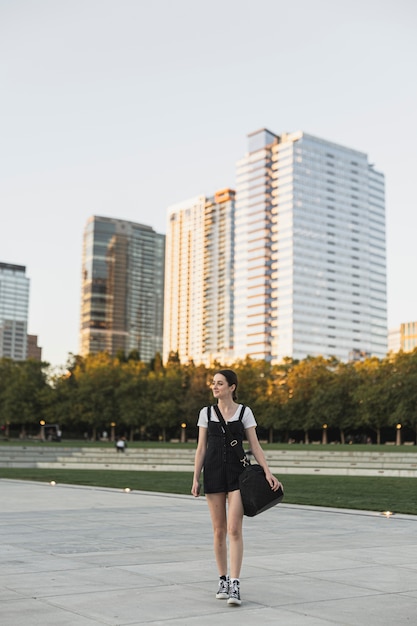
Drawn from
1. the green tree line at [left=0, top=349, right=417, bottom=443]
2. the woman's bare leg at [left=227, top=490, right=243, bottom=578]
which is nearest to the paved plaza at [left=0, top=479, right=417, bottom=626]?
the woman's bare leg at [left=227, top=490, right=243, bottom=578]

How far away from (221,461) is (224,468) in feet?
0.22

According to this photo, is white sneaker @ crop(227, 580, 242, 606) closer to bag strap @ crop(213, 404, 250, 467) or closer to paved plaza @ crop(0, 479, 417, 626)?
paved plaza @ crop(0, 479, 417, 626)

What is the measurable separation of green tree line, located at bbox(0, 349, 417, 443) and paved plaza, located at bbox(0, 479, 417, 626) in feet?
232

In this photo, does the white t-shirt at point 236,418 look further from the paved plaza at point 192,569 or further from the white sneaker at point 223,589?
the paved plaza at point 192,569

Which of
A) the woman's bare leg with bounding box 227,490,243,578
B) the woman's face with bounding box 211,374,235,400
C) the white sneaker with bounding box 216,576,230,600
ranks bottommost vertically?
the white sneaker with bounding box 216,576,230,600

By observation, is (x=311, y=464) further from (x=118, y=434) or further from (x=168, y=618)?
(x=118, y=434)

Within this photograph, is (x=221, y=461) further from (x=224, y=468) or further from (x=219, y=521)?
(x=219, y=521)

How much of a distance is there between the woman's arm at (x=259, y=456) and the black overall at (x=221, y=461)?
0.08m

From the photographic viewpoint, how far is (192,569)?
26.4 ft

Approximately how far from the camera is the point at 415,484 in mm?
21984

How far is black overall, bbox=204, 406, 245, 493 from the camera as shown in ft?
21.6

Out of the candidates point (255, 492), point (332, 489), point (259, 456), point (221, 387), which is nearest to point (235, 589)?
point (255, 492)

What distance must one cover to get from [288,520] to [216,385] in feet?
23.8

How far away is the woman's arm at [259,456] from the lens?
6.49m
